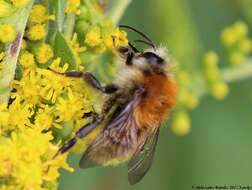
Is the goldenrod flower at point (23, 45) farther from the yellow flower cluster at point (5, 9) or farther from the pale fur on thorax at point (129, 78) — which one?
the pale fur on thorax at point (129, 78)

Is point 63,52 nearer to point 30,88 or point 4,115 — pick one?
point 30,88

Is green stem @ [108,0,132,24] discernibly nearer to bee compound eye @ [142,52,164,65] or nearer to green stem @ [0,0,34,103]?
bee compound eye @ [142,52,164,65]

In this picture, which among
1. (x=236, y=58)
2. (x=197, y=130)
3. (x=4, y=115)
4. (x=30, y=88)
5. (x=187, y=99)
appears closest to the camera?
(x=4, y=115)

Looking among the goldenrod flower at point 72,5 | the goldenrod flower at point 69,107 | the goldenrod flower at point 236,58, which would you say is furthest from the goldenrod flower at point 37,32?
the goldenrod flower at point 236,58

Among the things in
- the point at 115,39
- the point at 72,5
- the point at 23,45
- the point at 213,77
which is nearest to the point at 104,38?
the point at 115,39

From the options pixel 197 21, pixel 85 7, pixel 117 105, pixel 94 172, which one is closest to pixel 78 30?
pixel 85 7

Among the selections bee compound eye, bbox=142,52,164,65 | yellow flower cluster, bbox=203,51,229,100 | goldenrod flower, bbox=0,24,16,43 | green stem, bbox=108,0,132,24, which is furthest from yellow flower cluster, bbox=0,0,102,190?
yellow flower cluster, bbox=203,51,229,100
